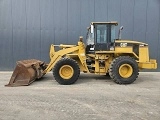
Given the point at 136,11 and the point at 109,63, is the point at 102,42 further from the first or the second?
the point at 136,11

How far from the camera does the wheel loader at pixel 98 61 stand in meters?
9.26

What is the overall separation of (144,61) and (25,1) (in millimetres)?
7101

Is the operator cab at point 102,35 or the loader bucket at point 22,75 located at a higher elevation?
the operator cab at point 102,35

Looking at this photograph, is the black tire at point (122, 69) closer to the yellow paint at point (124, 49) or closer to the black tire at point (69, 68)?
the yellow paint at point (124, 49)

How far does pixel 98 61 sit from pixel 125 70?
42.7 inches

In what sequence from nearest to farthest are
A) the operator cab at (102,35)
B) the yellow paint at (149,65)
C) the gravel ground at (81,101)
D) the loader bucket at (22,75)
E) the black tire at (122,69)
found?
the gravel ground at (81,101)
the loader bucket at (22,75)
the black tire at (122,69)
the yellow paint at (149,65)
the operator cab at (102,35)

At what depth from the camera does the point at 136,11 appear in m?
13.2

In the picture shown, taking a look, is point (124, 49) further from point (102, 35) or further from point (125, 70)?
point (102, 35)

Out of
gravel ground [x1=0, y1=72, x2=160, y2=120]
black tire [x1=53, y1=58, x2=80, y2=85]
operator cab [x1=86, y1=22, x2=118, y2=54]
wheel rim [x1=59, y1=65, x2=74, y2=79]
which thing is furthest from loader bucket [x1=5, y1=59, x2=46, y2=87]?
operator cab [x1=86, y1=22, x2=118, y2=54]

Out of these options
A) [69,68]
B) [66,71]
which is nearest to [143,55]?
[69,68]

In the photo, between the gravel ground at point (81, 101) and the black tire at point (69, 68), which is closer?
the gravel ground at point (81, 101)

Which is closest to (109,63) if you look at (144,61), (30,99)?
(144,61)

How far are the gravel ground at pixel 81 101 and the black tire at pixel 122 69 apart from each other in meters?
0.25

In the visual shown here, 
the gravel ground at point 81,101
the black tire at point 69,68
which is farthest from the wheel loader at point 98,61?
the gravel ground at point 81,101
